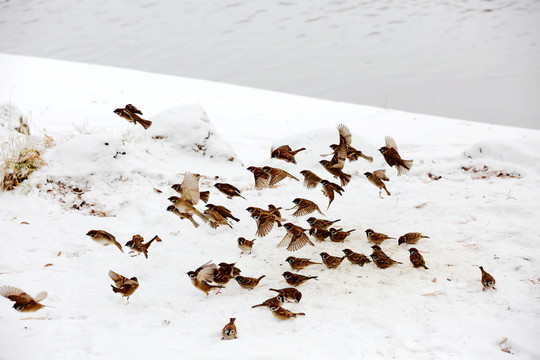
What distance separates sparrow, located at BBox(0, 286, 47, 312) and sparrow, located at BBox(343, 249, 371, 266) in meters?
2.39

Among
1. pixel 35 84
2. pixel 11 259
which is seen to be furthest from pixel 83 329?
pixel 35 84

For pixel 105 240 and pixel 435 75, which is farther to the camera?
pixel 435 75

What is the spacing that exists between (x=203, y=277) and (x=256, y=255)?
0.89 metres

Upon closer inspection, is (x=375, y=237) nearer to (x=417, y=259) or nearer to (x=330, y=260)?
(x=417, y=259)

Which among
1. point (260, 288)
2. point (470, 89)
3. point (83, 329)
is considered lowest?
point (470, 89)

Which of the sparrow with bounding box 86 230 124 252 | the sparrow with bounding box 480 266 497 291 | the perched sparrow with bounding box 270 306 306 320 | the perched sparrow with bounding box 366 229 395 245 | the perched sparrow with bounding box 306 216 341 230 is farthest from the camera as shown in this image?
the perched sparrow with bounding box 306 216 341 230

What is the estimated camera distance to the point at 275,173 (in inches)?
179

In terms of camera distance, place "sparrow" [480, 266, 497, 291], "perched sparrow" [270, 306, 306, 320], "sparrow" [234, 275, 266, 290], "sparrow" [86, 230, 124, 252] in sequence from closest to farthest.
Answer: "perched sparrow" [270, 306, 306, 320] → "sparrow" [480, 266, 497, 291] → "sparrow" [234, 275, 266, 290] → "sparrow" [86, 230, 124, 252]

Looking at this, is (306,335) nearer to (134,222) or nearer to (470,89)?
(134,222)

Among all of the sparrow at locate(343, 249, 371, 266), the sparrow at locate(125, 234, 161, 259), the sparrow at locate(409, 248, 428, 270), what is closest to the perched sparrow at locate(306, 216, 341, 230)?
the sparrow at locate(343, 249, 371, 266)

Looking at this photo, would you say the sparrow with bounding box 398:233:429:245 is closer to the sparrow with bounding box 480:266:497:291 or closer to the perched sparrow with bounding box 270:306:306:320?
the sparrow with bounding box 480:266:497:291

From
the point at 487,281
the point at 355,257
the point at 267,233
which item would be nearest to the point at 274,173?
the point at 267,233

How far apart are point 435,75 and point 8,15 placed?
838 inches

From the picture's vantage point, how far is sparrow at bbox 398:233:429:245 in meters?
4.59
